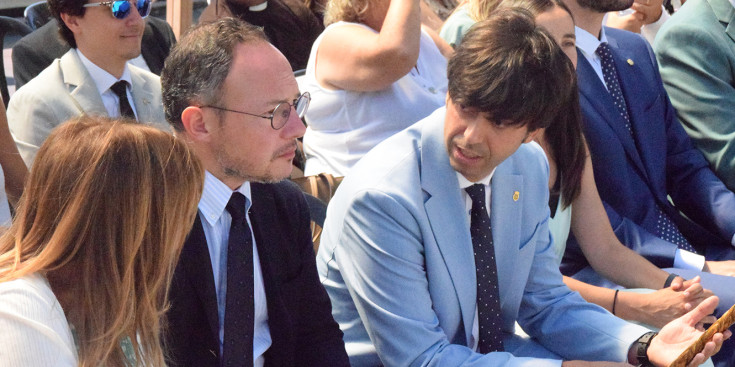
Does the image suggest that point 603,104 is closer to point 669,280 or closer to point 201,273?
point 669,280

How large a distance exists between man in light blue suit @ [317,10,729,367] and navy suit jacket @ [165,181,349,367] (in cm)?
13

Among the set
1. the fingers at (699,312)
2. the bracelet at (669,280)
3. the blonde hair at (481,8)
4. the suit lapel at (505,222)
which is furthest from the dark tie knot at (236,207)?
the blonde hair at (481,8)

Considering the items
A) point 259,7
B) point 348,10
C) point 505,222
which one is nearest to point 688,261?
point 505,222

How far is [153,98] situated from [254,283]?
1.51m

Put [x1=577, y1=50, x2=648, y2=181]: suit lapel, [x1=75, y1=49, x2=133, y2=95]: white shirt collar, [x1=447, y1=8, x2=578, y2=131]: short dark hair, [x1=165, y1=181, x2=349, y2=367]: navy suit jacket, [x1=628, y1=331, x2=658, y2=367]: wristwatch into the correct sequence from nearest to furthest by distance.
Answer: [x1=165, y1=181, x2=349, y2=367]: navy suit jacket, [x1=447, y1=8, x2=578, y2=131]: short dark hair, [x1=628, y1=331, x2=658, y2=367]: wristwatch, [x1=75, y1=49, x2=133, y2=95]: white shirt collar, [x1=577, y1=50, x2=648, y2=181]: suit lapel

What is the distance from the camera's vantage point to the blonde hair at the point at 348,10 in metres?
3.81

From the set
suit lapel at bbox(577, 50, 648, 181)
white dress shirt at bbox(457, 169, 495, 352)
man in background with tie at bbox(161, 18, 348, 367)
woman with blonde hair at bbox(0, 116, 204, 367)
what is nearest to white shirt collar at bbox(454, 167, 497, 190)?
white dress shirt at bbox(457, 169, 495, 352)

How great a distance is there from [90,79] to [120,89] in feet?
0.47

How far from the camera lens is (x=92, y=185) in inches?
66.7

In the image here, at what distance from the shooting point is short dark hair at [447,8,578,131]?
2389 millimetres

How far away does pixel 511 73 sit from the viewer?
239cm

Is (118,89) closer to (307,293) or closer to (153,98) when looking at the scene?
(153,98)

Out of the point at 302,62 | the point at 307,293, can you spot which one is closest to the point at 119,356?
the point at 307,293

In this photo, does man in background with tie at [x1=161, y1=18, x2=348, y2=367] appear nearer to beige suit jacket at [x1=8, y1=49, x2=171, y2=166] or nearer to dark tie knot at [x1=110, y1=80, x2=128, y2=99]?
beige suit jacket at [x1=8, y1=49, x2=171, y2=166]
